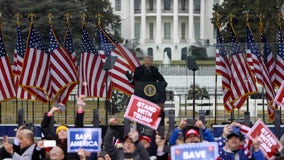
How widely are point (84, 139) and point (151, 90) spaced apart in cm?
756

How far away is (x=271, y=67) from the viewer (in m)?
24.8

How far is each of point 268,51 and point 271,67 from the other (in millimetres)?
362

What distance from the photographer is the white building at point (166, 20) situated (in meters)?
107

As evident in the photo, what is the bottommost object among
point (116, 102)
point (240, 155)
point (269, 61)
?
point (116, 102)

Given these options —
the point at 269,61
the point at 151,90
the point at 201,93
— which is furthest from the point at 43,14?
the point at 151,90

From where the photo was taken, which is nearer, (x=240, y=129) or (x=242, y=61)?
(x=240, y=129)

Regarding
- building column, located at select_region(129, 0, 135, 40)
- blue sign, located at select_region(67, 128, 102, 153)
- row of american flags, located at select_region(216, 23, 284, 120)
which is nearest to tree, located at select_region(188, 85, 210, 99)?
row of american flags, located at select_region(216, 23, 284, 120)

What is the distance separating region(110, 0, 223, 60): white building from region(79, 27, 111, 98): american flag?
262 feet

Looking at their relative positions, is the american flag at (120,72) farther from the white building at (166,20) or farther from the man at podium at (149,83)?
the white building at (166,20)

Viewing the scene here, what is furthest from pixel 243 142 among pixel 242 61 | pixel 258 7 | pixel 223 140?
pixel 258 7

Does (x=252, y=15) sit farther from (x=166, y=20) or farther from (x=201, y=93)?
(x=166, y=20)

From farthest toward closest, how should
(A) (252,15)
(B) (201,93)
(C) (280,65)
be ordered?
(A) (252,15) < (B) (201,93) < (C) (280,65)

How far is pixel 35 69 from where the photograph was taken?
83.7 feet

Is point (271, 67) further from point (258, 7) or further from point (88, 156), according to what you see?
point (258, 7)
